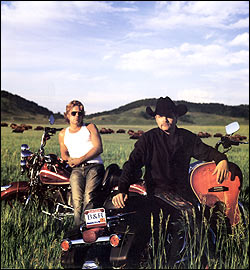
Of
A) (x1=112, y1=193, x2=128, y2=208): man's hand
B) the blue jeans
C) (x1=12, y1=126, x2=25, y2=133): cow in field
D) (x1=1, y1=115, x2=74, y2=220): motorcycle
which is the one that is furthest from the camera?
(x1=12, y1=126, x2=25, y2=133): cow in field

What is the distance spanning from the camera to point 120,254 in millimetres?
3740

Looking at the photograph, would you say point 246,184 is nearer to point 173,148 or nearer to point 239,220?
point 239,220

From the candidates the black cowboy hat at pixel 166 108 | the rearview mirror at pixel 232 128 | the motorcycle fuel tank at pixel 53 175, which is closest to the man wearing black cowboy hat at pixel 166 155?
the black cowboy hat at pixel 166 108

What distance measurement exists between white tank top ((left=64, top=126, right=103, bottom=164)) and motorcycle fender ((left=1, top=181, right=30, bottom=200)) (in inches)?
55.2

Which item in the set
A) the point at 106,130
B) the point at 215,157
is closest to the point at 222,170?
the point at 215,157

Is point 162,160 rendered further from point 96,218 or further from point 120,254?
point 120,254

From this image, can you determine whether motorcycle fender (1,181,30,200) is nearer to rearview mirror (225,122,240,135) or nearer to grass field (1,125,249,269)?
grass field (1,125,249,269)

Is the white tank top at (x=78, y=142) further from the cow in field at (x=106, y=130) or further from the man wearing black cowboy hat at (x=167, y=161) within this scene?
the cow in field at (x=106, y=130)

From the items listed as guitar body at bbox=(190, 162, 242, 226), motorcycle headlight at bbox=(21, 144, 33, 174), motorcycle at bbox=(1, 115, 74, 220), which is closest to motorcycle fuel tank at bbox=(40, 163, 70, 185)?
motorcycle at bbox=(1, 115, 74, 220)

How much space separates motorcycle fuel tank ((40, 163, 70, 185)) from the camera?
4.95 metres

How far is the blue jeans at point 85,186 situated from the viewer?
173 inches

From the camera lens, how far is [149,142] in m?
4.05

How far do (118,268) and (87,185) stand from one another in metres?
1.05

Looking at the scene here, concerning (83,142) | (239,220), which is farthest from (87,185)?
(239,220)
